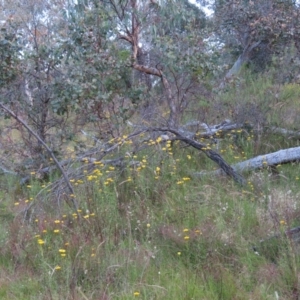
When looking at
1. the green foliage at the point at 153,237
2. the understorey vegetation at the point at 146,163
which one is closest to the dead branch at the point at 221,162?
the understorey vegetation at the point at 146,163

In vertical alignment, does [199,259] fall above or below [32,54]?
below

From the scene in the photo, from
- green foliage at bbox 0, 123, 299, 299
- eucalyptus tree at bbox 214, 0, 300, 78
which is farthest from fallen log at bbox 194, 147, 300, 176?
eucalyptus tree at bbox 214, 0, 300, 78

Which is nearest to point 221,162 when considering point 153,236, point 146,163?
point 146,163

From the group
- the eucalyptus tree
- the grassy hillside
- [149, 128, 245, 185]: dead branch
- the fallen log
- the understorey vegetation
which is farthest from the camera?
the eucalyptus tree

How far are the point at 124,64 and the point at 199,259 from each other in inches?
163

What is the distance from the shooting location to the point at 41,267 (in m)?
4.21

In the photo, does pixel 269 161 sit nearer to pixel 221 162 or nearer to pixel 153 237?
pixel 221 162

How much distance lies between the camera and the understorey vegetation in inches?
161

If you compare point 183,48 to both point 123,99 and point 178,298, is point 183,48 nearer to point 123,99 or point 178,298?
point 123,99

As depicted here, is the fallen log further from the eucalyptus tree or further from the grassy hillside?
the eucalyptus tree

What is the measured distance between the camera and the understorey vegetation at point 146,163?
408 cm

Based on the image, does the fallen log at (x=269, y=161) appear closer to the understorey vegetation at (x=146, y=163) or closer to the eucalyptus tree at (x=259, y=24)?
the understorey vegetation at (x=146, y=163)

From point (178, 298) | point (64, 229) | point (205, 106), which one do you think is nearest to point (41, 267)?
point (64, 229)

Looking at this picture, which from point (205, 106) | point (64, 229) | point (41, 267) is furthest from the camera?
point (205, 106)
